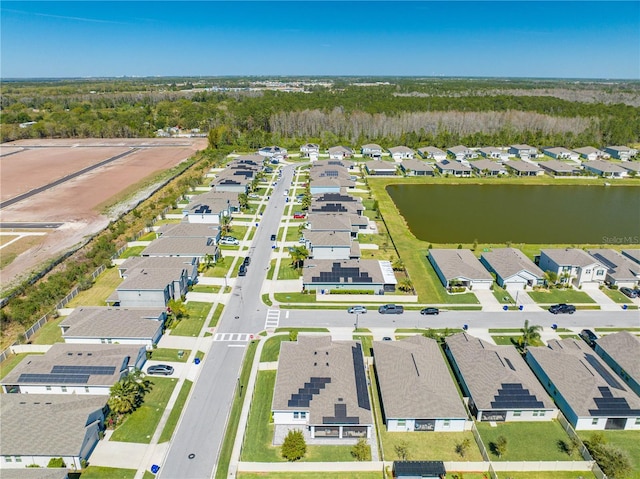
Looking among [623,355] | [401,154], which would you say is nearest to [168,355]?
[623,355]

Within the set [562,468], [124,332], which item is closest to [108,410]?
[124,332]

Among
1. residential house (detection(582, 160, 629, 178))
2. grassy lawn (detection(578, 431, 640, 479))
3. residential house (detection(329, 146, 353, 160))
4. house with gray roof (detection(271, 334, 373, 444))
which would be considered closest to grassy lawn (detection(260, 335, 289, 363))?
house with gray roof (detection(271, 334, 373, 444))

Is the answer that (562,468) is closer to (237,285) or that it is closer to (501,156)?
(237,285)

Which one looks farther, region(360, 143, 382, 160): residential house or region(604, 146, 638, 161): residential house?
region(360, 143, 382, 160): residential house

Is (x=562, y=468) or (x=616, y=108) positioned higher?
(x=616, y=108)

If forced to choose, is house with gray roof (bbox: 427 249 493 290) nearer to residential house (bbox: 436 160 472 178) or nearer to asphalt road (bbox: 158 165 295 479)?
asphalt road (bbox: 158 165 295 479)

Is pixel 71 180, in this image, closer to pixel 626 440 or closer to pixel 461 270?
pixel 461 270

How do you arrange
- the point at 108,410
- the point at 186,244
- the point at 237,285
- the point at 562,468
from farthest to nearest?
the point at 186,244, the point at 237,285, the point at 108,410, the point at 562,468

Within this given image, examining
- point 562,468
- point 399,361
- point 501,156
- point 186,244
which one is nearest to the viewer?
point 562,468
